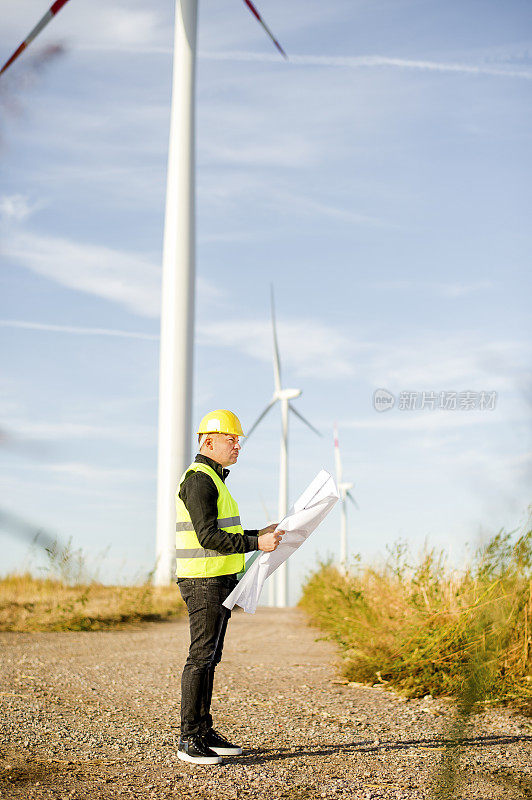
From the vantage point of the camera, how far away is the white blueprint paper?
5082mm

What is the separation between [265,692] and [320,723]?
140cm

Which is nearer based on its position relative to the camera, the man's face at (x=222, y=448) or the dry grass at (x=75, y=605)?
the man's face at (x=222, y=448)

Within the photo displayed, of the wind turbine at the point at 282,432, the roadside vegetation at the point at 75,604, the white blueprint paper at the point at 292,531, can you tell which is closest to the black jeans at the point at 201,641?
the white blueprint paper at the point at 292,531

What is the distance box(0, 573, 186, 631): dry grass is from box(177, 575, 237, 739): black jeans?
8.43m

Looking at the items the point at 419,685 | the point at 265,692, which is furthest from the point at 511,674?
the point at 265,692

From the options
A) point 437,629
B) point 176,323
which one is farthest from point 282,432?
point 437,629

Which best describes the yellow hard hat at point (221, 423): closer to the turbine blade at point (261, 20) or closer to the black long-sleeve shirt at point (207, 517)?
the black long-sleeve shirt at point (207, 517)

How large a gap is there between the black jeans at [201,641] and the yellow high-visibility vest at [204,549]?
6 cm

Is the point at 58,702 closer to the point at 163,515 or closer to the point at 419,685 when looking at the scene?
the point at 419,685

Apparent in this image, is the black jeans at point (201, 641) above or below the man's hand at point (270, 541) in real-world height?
below

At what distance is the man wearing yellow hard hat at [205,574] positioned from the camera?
204 inches

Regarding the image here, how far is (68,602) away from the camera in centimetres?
1430

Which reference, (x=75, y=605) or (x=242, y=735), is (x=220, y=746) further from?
(x=75, y=605)

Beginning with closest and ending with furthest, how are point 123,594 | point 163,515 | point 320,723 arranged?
1. point 320,723
2. point 123,594
3. point 163,515
